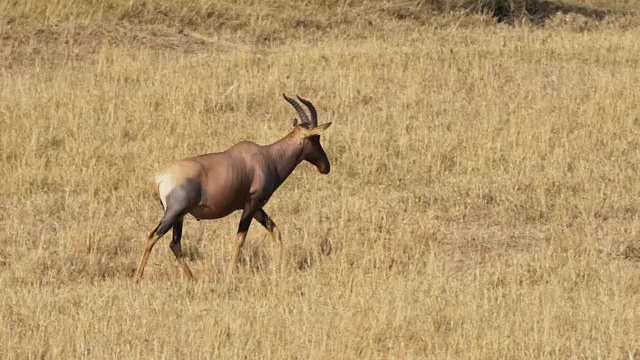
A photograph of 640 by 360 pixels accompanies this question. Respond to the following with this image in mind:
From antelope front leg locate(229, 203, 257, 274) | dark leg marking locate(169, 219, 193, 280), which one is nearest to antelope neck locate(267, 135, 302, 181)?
antelope front leg locate(229, 203, 257, 274)

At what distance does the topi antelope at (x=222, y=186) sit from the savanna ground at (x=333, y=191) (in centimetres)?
31

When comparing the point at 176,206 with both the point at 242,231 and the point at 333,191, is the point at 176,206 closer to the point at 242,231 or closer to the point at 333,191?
the point at 242,231

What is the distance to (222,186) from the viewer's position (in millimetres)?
9047

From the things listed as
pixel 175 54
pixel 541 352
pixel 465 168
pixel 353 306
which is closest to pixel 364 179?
pixel 465 168

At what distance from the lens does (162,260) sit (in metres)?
9.58

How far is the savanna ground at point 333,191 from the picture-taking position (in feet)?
24.0

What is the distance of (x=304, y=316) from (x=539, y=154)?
613cm

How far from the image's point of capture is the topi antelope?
8.87 meters

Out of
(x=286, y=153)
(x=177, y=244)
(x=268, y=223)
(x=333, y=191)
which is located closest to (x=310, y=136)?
(x=286, y=153)

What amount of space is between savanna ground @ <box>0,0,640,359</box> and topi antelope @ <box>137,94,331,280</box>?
1.02 ft

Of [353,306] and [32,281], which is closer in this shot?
[353,306]

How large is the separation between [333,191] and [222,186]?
3.00 meters

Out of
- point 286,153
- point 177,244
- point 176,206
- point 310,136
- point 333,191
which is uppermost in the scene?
point 310,136

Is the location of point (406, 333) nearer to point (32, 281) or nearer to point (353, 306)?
point (353, 306)
